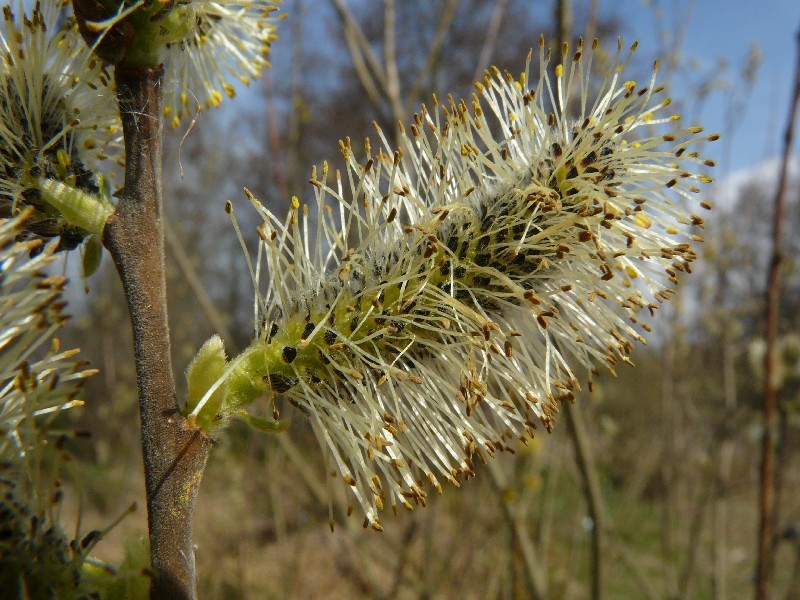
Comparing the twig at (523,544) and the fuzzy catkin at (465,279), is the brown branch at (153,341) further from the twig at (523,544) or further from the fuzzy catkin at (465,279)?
the twig at (523,544)

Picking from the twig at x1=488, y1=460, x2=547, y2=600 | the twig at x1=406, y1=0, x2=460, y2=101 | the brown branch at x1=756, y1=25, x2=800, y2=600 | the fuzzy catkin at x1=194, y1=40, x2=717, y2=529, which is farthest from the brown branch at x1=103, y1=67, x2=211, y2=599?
the twig at x1=406, y1=0, x2=460, y2=101

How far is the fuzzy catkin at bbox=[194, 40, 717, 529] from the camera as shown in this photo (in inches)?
47.9

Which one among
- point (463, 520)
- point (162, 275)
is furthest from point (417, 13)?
point (162, 275)

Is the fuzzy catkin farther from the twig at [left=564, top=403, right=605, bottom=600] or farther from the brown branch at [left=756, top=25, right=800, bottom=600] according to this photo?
the brown branch at [left=756, top=25, right=800, bottom=600]

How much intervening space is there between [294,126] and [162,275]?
2785 mm

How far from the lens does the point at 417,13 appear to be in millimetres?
5262

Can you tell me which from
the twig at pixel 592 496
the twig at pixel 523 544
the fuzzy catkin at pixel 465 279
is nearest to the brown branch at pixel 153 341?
the fuzzy catkin at pixel 465 279

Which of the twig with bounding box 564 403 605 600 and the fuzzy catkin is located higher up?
the fuzzy catkin

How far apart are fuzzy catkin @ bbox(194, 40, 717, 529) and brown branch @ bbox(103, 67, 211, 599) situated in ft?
0.57

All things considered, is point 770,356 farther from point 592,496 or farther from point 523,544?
point 523,544

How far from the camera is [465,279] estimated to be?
4.21ft

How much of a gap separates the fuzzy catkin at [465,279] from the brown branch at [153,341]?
0.57 feet

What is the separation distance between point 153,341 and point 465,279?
1.91 feet

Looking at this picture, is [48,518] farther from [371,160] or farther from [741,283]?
[741,283]
